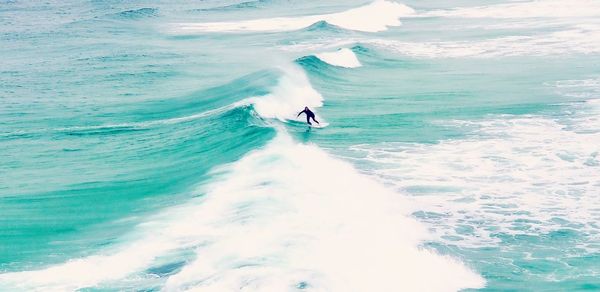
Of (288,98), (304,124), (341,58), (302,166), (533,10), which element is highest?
(533,10)

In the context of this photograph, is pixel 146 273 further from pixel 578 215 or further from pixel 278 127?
pixel 278 127

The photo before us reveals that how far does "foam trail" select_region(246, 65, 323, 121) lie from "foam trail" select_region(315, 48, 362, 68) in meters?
2.91

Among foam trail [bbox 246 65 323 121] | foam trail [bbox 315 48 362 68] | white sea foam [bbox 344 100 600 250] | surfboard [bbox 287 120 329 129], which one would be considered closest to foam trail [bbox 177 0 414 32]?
foam trail [bbox 315 48 362 68]

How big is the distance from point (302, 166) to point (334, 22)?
37.7 metres

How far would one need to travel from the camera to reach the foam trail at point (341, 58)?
41156 millimetres

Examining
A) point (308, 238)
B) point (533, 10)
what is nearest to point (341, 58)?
point (308, 238)

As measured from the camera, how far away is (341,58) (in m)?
42.2

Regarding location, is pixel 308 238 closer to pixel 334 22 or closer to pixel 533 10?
pixel 334 22

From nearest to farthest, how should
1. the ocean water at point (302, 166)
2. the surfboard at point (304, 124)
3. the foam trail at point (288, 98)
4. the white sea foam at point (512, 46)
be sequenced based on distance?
the ocean water at point (302, 166), the surfboard at point (304, 124), the foam trail at point (288, 98), the white sea foam at point (512, 46)

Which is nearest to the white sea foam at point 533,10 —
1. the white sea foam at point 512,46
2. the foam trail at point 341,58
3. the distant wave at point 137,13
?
the white sea foam at point 512,46

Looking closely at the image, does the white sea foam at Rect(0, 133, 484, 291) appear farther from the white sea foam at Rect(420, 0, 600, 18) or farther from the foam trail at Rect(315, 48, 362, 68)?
the white sea foam at Rect(420, 0, 600, 18)

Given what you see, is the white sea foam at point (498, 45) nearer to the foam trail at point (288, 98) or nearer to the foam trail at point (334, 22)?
the foam trail at point (334, 22)

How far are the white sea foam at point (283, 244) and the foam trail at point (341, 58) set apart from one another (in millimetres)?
19493

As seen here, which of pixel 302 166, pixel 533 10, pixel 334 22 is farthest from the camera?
pixel 533 10
